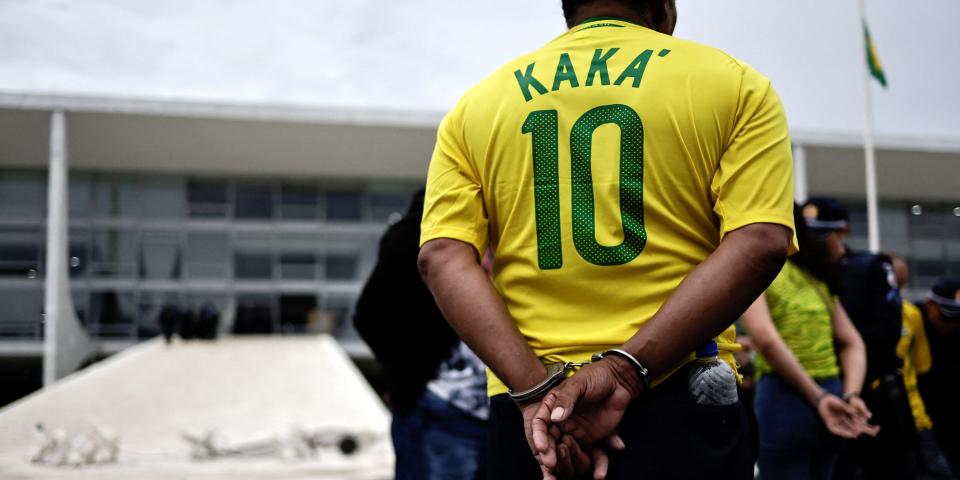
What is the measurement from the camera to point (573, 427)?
1393 millimetres

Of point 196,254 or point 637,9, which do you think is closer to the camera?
point 637,9

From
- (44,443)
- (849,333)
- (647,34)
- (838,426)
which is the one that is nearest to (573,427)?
(647,34)

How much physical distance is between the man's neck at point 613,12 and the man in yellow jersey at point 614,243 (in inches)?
1.2

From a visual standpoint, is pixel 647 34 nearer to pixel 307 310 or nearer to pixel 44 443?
pixel 44 443

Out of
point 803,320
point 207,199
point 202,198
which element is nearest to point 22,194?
point 202,198

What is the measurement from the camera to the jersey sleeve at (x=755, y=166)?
4.74ft

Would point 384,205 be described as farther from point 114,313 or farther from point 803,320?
point 803,320

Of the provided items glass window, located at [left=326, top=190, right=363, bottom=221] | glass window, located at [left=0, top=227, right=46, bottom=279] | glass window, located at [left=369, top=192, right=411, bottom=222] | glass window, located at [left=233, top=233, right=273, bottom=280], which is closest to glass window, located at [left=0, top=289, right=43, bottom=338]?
glass window, located at [left=0, top=227, right=46, bottom=279]

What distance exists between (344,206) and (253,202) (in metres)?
2.91

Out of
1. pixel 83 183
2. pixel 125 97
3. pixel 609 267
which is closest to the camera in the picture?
pixel 609 267

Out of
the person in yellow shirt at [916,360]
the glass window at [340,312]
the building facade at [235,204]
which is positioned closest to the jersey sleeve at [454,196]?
the person in yellow shirt at [916,360]

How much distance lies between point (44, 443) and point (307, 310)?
1976 centimetres

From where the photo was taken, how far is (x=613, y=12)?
1.66m

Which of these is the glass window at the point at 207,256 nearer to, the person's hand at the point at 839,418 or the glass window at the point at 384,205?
the glass window at the point at 384,205
